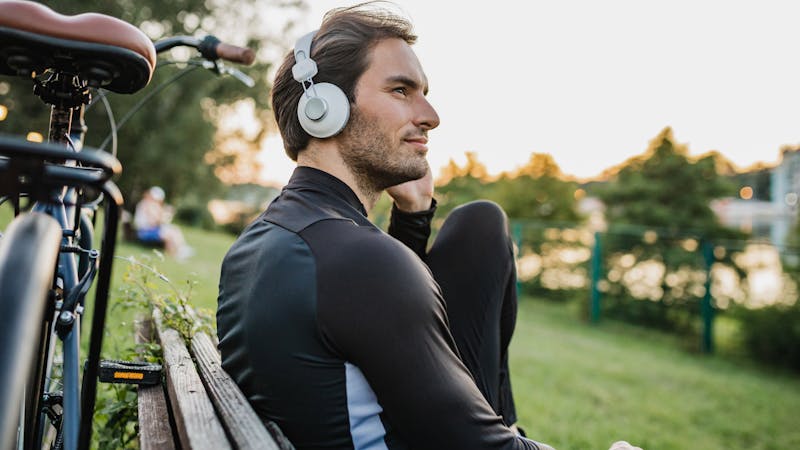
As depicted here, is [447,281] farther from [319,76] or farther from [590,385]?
[590,385]

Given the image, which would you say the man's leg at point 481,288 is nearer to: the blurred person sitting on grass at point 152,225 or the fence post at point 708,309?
the fence post at point 708,309

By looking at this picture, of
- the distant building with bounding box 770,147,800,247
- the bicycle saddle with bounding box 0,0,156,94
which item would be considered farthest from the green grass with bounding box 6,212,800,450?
the distant building with bounding box 770,147,800,247

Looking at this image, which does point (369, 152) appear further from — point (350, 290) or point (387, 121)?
point (350, 290)

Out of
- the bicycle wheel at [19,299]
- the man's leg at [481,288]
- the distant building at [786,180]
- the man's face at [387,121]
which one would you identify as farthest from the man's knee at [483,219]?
the distant building at [786,180]

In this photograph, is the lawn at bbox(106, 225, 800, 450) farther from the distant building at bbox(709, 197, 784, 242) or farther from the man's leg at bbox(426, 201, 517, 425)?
the distant building at bbox(709, 197, 784, 242)

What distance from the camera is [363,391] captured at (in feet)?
3.85

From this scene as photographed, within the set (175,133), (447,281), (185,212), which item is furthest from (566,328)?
(185,212)

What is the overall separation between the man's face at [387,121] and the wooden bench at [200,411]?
0.66 m

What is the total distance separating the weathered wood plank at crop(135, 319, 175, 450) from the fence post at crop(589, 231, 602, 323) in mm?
10450

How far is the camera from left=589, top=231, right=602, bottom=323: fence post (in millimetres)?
11133

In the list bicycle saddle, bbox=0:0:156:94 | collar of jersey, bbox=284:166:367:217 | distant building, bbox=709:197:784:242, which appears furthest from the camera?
distant building, bbox=709:197:784:242

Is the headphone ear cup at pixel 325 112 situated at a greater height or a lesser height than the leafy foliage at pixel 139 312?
greater

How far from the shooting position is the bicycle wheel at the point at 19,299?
731mm

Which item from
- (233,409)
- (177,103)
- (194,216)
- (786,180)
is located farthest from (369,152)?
(786,180)
